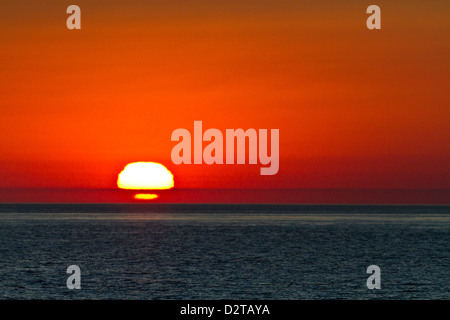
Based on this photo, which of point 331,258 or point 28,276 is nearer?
point 28,276

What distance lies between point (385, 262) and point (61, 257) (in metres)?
38.5

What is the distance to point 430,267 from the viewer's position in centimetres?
6650

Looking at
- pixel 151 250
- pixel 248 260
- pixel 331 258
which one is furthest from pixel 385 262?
pixel 151 250
